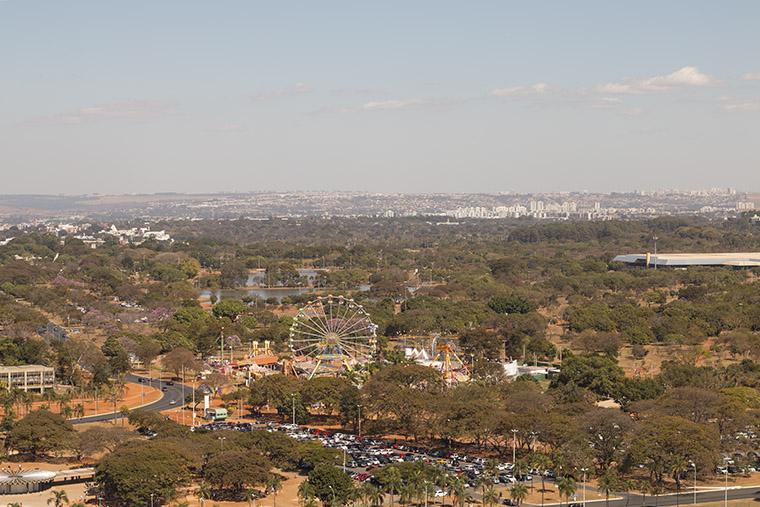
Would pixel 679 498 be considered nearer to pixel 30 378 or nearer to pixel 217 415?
pixel 217 415

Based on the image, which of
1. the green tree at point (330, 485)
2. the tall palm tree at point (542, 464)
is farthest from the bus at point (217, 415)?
the tall palm tree at point (542, 464)

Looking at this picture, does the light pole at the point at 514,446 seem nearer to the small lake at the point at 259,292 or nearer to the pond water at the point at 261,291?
the pond water at the point at 261,291

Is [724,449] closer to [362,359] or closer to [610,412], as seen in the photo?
[610,412]

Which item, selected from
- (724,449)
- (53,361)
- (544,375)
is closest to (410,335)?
(544,375)

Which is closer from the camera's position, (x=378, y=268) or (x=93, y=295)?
(x=93, y=295)

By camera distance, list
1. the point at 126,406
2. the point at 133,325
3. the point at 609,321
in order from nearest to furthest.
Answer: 1. the point at 126,406
2. the point at 609,321
3. the point at 133,325

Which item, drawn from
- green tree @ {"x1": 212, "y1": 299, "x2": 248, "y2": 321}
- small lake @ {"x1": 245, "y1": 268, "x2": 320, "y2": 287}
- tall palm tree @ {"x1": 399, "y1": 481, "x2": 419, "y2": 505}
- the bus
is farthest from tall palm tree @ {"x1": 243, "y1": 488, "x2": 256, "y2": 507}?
small lake @ {"x1": 245, "y1": 268, "x2": 320, "y2": 287}
